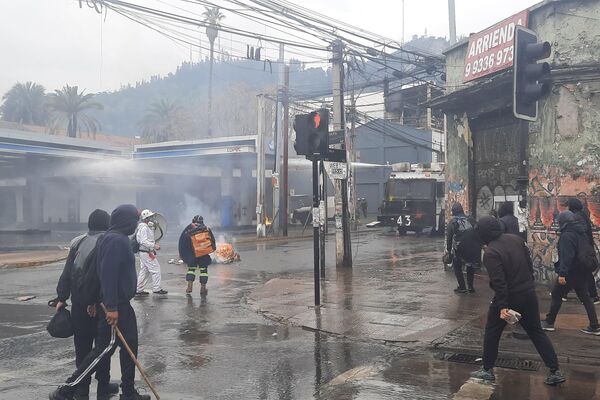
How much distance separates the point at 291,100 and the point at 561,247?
21.3 meters

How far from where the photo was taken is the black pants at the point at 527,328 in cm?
570

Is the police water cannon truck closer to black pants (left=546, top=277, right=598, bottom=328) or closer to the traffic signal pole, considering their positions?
the traffic signal pole

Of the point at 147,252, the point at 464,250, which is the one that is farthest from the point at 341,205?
the point at 147,252

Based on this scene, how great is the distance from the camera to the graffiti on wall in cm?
1057

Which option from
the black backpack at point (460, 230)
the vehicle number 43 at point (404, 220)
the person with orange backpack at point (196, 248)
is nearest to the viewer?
the black backpack at point (460, 230)

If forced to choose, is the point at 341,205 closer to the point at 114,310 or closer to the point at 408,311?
the point at 408,311

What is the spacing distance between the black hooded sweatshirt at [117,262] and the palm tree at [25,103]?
62522 millimetres

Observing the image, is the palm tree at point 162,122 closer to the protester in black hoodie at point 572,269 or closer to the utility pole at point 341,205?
the utility pole at point 341,205

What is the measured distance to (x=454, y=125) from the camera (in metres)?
15.3

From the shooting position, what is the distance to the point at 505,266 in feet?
18.6

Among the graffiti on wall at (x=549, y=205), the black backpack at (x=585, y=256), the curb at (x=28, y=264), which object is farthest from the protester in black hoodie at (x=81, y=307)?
the curb at (x=28, y=264)

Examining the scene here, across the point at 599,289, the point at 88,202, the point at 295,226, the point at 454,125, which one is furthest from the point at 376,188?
the point at 599,289

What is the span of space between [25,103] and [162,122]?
14689mm

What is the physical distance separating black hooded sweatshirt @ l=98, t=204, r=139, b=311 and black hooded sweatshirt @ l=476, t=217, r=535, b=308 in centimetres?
339
